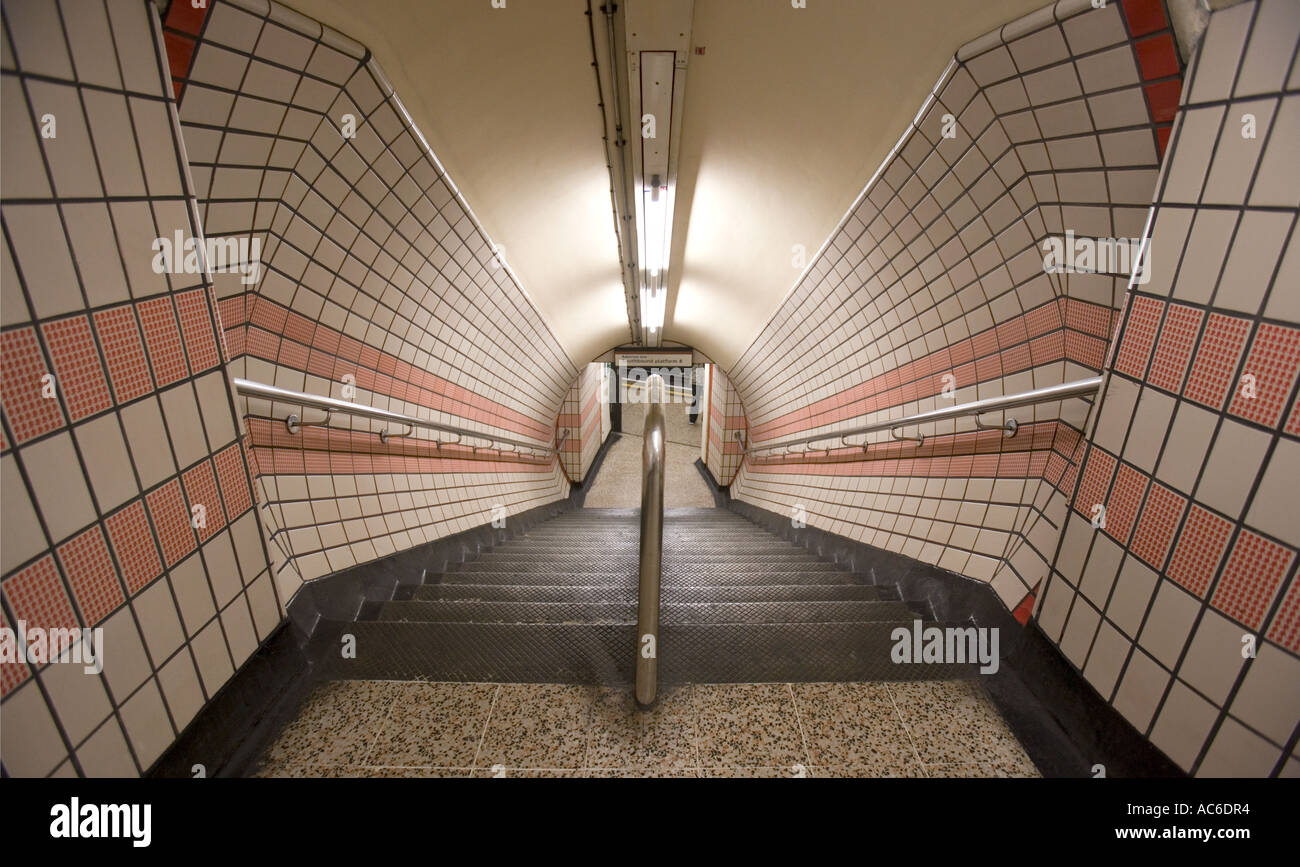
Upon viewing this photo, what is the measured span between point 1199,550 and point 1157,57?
50.0 inches

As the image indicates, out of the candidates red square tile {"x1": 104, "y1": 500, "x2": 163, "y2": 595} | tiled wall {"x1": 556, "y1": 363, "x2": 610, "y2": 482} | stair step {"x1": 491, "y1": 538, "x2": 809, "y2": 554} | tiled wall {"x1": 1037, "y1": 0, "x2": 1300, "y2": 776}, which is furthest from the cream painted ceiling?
tiled wall {"x1": 556, "y1": 363, "x2": 610, "y2": 482}

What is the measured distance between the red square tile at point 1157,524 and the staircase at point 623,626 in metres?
0.65

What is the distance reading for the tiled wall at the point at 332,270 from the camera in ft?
5.40

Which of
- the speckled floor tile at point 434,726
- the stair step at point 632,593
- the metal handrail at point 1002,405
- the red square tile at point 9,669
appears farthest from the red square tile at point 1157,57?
the red square tile at point 9,669

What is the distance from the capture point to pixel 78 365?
106 centimetres

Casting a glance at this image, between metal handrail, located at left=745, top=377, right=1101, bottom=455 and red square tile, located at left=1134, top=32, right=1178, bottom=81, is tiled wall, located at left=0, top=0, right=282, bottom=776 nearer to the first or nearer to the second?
red square tile, located at left=1134, top=32, right=1178, bottom=81

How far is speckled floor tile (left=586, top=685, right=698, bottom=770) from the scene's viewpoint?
1.39m

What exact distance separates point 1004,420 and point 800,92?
69.9 inches

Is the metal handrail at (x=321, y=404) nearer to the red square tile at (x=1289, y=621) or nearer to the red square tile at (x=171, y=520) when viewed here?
the red square tile at (x=171, y=520)

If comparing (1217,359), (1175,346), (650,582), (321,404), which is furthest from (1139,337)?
(321,404)

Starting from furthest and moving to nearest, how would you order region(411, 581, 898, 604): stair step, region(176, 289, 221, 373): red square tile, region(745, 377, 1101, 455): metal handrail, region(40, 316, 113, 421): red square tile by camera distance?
1. region(411, 581, 898, 604): stair step
2. region(745, 377, 1101, 455): metal handrail
3. region(176, 289, 221, 373): red square tile
4. region(40, 316, 113, 421): red square tile

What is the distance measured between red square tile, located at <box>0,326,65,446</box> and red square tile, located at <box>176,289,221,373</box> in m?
0.37

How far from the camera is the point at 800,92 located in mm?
2383
